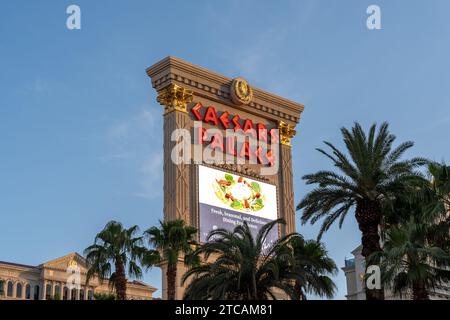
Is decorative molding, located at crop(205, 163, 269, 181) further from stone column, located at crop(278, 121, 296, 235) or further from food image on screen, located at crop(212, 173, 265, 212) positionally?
stone column, located at crop(278, 121, 296, 235)

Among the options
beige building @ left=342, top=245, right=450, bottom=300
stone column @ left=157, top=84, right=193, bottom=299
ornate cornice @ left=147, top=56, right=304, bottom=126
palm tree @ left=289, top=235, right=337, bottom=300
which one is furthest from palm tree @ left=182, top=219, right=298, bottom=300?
beige building @ left=342, top=245, right=450, bottom=300

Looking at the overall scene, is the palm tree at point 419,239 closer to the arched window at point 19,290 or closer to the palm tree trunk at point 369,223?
the palm tree trunk at point 369,223

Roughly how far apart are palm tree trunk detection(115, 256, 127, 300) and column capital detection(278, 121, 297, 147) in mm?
32211

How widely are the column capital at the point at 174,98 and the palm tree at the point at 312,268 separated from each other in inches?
823

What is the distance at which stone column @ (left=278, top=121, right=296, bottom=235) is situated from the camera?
80250 mm

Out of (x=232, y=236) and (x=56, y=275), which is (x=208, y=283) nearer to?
(x=232, y=236)

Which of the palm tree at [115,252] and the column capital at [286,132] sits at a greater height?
the column capital at [286,132]

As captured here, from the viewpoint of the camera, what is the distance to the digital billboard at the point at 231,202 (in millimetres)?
71312

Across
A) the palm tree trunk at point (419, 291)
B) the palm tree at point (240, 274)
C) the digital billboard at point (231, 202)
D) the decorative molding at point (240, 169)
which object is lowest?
the palm tree trunk at point (419, 291)

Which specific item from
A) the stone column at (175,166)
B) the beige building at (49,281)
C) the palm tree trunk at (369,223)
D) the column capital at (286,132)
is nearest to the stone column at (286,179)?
the column capital at (286,132)

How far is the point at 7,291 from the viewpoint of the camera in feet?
349

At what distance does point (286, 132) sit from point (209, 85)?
40.0 ft
